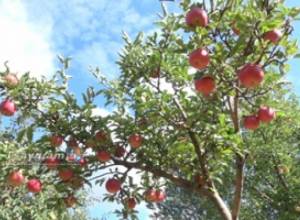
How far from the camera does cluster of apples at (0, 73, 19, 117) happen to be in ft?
17.4

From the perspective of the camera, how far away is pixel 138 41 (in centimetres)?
594

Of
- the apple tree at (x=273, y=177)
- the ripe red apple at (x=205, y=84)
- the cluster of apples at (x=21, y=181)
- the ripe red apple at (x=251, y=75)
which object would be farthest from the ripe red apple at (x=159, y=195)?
the apple tree at (x=273, y=177)

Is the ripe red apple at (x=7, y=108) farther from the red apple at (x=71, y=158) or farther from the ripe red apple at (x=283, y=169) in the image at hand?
the ripe red apple at (x=283, y=169)

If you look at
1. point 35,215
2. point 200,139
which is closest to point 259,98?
point 200,139

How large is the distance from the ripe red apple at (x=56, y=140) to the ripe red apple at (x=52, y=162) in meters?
0.18

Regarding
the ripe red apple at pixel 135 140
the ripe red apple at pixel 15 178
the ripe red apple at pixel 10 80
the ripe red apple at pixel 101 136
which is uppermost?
the ripe red apple at pixel 10 80

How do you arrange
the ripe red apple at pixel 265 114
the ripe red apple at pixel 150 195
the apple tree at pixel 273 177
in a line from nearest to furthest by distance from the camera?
1. the ripe red apple at pixel 265 114
2. the ripe red apple at pixel 150 195
3. the apple tree at pixel 273 177

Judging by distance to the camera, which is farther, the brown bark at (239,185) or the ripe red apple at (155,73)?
the brown bark at (239,185)

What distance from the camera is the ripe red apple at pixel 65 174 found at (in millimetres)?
5660

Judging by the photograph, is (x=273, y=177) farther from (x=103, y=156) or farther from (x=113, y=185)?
(x=103, y=156)

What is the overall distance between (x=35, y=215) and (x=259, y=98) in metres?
7.71

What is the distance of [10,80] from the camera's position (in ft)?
17.6

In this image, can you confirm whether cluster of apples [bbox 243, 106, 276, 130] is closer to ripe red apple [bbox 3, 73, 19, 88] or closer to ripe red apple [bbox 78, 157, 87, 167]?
ripe red apple [bbox 78, 157, 87, 167]

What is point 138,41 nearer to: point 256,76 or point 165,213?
point 256,76
